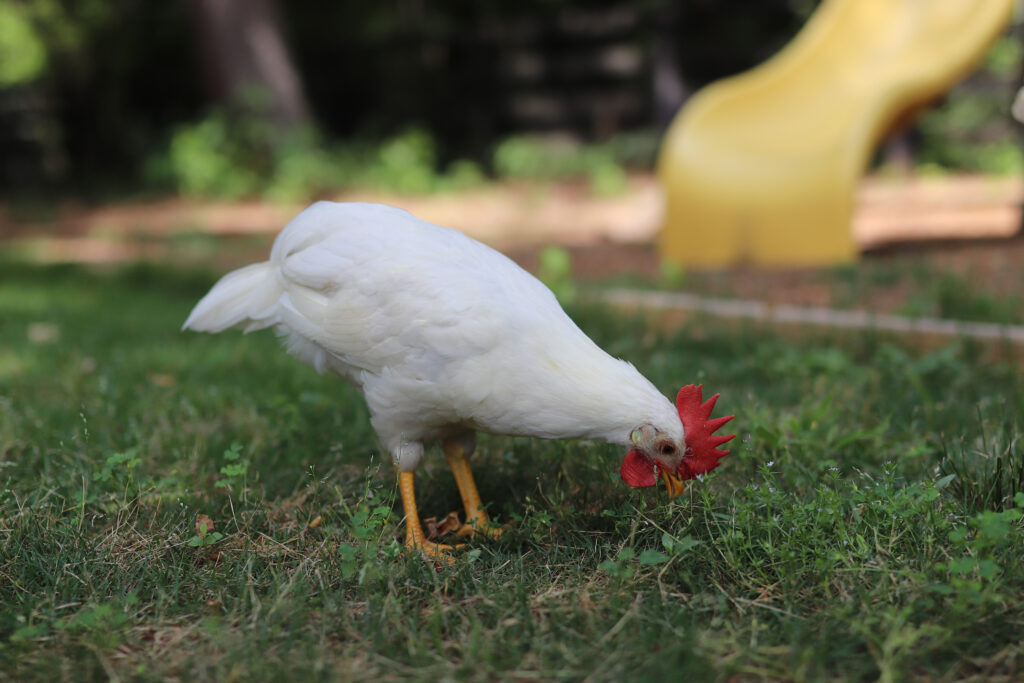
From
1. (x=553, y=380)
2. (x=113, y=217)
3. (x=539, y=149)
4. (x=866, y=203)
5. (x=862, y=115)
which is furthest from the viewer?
(x=539, y=149)

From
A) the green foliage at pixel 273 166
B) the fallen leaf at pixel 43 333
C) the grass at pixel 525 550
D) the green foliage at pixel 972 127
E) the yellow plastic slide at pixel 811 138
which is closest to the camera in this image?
the grass at pixel 525 550

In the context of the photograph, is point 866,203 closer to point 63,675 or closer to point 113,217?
point 113,217

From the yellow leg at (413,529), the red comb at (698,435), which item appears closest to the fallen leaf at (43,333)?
the yellow leg at (413,529)

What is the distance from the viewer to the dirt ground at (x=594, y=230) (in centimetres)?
601

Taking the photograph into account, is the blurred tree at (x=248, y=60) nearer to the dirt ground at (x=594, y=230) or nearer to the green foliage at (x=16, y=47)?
the dirt ground at (x=594, y=230)

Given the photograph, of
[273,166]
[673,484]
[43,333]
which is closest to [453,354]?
[673,484]

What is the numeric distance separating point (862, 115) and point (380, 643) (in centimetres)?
604

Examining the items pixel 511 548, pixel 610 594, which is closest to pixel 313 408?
pixel 511 548

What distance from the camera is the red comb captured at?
2398 mm

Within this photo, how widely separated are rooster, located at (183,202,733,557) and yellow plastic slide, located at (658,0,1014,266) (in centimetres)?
436

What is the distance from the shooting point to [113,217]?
10352 millimetres

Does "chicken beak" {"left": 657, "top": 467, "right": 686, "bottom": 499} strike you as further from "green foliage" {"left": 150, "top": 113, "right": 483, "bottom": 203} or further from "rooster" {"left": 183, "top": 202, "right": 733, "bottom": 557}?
"green foliage" {"left": 150, "top": 113, "right": 483, "bottom": 203}

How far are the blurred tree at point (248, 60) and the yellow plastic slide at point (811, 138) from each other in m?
6.41

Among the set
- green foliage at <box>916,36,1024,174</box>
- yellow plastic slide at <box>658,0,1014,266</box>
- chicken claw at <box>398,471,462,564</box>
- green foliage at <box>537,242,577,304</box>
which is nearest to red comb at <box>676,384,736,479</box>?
chicken claw at <box>398,471,462,564</box>
